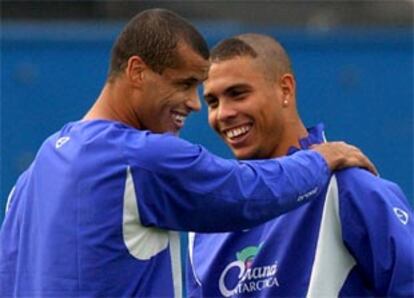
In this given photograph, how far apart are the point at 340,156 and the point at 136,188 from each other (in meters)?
0.75

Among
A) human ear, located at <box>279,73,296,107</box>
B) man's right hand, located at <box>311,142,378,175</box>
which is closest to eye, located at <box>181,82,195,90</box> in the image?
man's right hand, located at <box>311,142,378,175</box>

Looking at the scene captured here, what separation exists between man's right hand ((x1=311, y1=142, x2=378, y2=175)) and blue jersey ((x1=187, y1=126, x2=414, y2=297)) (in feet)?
0.09

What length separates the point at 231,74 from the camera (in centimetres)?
536

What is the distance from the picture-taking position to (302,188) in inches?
187

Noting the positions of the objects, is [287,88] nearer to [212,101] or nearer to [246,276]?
[212,101]

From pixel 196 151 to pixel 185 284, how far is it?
902 mm

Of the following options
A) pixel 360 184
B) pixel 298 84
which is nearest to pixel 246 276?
pixel 360 184

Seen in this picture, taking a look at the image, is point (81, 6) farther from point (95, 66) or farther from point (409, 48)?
point (409, 48)

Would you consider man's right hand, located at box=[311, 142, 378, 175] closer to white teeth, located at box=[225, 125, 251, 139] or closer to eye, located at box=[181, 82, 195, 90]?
white teeth, located at box=[225, 125, 251, 139]

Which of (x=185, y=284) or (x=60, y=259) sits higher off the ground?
(x=60, y=259)

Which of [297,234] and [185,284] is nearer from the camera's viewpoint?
[297,234]

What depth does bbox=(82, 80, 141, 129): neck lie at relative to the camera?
4.71 metres

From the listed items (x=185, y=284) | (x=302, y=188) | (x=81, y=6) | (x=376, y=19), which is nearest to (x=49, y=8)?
(x=81, y=6)

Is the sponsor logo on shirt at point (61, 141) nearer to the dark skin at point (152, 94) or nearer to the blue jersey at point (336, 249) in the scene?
the dark skin at point (152, 94)
